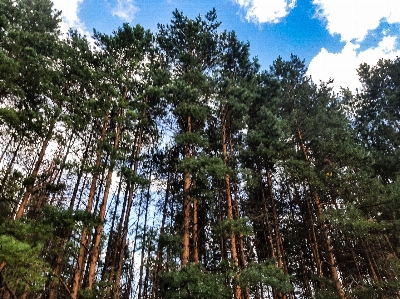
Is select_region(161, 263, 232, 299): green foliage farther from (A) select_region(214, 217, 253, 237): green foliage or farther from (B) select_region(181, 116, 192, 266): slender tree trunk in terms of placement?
(A) select_region(214, 217, 253, 237): green foliage

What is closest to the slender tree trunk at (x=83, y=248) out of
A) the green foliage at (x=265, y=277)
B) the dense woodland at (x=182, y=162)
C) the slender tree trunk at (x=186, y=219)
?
the dense woodland at (x=182, y=162)

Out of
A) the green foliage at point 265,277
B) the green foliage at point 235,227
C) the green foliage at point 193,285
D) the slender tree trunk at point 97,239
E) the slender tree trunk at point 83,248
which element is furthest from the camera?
the green foliage at point 235,227

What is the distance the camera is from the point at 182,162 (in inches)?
361

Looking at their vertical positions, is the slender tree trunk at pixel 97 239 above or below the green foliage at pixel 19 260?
above

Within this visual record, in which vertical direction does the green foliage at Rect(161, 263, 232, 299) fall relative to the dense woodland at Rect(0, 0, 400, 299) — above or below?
below

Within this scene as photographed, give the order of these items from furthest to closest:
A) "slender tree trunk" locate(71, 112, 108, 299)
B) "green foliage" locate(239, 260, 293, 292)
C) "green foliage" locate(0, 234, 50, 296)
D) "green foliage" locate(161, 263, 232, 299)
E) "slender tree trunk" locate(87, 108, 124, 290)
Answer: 1. "slender tree trunk" locate(87, 108, 124, 290)
2. "green foliage" locate(239, 260, 293, 292)
3. "slender tree trunk" locate(71, 112, 108, 299)
4. "green foliage" locate(161, 263, 232, 299)
5. "green foliage" locate(0, 234, 50, 296)

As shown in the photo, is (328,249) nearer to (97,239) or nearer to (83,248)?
(97,239)

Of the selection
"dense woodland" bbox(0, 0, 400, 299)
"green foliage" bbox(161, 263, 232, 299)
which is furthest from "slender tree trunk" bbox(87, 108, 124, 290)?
"green foliage" bbox(161, 263, 232, 299)

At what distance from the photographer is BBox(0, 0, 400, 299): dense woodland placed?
27.1 ft

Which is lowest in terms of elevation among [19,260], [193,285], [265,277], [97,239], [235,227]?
[193,285]

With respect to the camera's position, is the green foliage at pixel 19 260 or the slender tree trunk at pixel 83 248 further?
the slender tree trunk at pixel 83 248

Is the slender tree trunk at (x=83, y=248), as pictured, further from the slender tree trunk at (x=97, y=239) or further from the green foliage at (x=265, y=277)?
the green foliage at (x=265, y=277)

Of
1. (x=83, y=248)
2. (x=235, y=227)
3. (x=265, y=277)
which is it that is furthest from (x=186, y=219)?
(x=83, y=248)

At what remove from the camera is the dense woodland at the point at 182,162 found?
826cm
